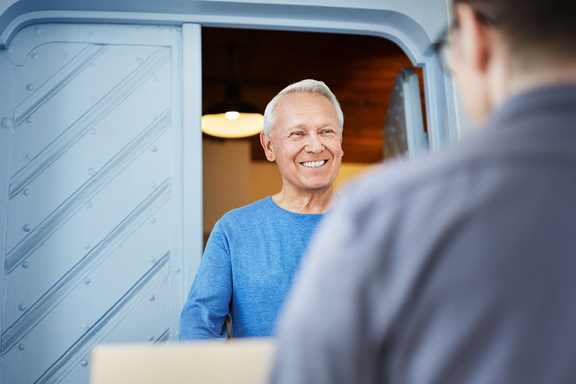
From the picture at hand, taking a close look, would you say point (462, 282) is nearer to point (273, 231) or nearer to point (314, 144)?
point (273, 231)

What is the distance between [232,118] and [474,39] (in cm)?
329

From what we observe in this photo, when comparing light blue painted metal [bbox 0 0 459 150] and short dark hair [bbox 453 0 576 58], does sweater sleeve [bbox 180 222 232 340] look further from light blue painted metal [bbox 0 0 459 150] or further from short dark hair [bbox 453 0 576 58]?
short dark hair [bbox 453 0 576 58]

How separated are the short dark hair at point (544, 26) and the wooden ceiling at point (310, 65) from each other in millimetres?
2831

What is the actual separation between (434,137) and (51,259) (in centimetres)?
154

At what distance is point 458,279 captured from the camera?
40 cm

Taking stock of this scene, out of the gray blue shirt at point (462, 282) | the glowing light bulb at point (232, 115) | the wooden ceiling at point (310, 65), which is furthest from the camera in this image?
the glowing light bulb at point (232, 115)

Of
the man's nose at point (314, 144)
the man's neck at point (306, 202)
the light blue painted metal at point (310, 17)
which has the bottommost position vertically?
the man's neck at point (306, 202)

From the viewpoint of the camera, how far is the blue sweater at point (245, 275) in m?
1.46

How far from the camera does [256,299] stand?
1548mm

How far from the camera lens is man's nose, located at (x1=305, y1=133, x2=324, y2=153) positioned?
5.83 ft

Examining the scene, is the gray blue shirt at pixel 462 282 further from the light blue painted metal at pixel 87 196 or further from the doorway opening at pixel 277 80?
the doorway opening at pixel 277 80

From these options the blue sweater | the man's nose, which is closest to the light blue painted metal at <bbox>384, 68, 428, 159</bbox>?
the man's nose

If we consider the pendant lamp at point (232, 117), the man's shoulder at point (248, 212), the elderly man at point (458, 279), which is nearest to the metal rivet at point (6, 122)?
the man's shoulder at point (248, 212)

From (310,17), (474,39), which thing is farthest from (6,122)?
(474,39)
